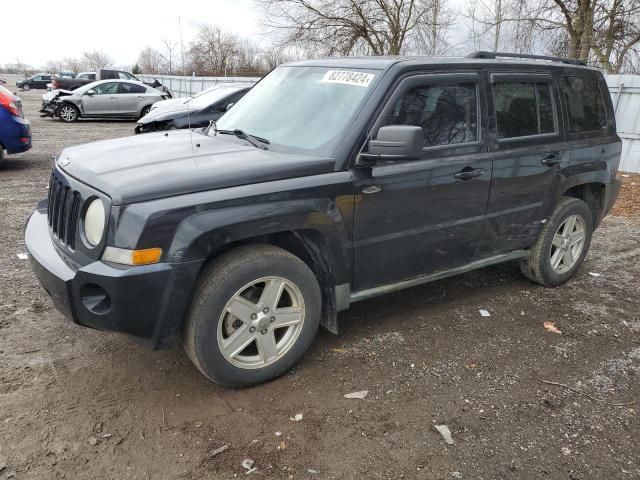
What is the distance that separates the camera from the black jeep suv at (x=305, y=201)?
2719 millimetres

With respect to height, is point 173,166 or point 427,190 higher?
point 173,166

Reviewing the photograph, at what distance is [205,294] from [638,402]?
8.72ft

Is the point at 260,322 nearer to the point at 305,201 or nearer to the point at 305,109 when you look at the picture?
the point at 305,201

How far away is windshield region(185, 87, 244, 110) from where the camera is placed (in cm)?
1029

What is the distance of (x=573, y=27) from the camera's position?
15.3 meters

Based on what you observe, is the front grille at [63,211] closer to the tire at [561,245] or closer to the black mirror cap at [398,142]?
the black mirror cap at [398,142]

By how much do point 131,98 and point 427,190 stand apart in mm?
18172

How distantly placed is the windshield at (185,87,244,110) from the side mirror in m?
7.66

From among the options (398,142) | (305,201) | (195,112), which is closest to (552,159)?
(398,142)

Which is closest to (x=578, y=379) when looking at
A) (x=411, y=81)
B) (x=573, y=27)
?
(x=411, y=81)

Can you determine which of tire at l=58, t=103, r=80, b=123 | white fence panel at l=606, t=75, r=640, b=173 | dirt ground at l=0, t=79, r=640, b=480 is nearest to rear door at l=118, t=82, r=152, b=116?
tire at l=58, t=103, r=80, b=123

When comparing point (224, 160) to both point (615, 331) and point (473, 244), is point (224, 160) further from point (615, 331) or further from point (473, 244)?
point (615, 331)

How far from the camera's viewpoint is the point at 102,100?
19.2m

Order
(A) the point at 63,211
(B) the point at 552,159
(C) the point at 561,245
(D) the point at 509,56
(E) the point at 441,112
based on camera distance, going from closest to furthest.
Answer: (A) the point at 63,211 → (E) the point at 441,112 → (B) the point at 552,159 → (D) the point at 509,56 → (C) the point at 561,245
